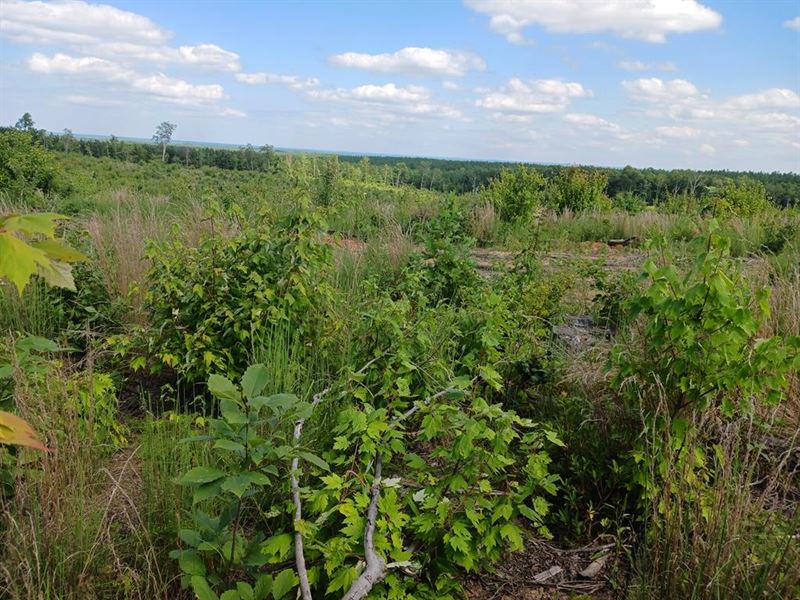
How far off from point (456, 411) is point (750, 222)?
416 inches

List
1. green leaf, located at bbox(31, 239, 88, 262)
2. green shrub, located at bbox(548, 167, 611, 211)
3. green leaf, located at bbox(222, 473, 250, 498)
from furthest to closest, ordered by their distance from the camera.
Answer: green shrub, located at bbox(548, 167, 611, 211), green leaf, located at bbox(222, 473, 250, 498), green leaf, located at bbox(31, 239, 88, 262)

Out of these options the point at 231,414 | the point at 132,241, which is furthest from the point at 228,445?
the point at 132,241

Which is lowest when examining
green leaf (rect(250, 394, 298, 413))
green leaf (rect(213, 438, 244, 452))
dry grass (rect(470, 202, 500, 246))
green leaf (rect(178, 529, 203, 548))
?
green leaf (rect(178, 529, 203, 548))

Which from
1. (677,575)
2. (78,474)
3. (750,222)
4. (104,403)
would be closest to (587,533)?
(677,575)

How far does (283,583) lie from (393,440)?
73 cm

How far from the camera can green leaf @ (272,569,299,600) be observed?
2213 millimetres

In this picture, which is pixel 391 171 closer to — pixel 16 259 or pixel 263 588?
pixel 263 588

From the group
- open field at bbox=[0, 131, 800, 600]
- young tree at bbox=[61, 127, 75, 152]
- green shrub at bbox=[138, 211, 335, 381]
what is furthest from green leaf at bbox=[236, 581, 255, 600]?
young tree at bbox=[61, 127, 75, 152]

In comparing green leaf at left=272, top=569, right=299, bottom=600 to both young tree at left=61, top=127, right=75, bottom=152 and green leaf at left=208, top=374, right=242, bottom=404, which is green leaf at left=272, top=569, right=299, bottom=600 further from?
young tree at left=61, top=127, right=75, bottom=152

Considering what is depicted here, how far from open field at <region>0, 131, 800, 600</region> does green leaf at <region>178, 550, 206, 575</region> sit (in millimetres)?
10

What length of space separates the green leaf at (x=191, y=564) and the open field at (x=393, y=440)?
0.03 ft

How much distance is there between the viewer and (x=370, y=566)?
240cm

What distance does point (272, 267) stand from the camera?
14.0 ft

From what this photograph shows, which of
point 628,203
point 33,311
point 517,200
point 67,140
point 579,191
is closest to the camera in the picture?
point 33,311
